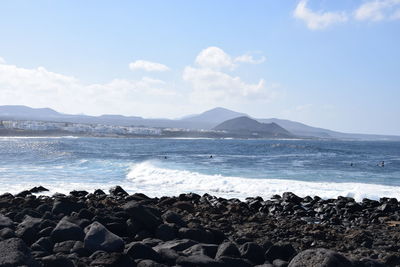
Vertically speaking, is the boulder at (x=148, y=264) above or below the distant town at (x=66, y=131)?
above

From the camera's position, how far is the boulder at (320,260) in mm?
5891

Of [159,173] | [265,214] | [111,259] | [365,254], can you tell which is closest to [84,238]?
[111,259]

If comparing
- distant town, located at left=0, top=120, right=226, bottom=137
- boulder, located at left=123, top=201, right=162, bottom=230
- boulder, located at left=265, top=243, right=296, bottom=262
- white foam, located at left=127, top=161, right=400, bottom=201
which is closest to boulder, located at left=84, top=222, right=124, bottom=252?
boulder, located at left=123, top=201, right=162, bottom=230

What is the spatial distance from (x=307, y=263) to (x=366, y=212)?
938 cm

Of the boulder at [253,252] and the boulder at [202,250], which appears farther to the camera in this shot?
the boulder at [253,252]

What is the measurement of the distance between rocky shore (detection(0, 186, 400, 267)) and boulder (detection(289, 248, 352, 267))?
1 centimetres

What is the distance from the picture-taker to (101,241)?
276 inches

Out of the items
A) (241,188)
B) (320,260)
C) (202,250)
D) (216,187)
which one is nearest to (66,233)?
(202,250)

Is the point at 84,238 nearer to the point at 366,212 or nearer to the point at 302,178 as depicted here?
the point at 366,212

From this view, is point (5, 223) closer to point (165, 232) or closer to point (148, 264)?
point (165, 232)

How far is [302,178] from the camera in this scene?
26625mm

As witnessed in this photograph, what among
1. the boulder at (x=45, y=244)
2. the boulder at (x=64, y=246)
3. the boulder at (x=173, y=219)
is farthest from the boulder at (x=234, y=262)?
the boulder at (x=45, y=244)

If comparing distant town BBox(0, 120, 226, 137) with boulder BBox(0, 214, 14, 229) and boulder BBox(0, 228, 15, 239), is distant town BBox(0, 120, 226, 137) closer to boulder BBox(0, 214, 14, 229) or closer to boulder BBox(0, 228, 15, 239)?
boulder BBox(0, 214, 14, 229)

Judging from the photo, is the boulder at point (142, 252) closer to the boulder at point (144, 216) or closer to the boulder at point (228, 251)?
the boulder at point (228, 251)
